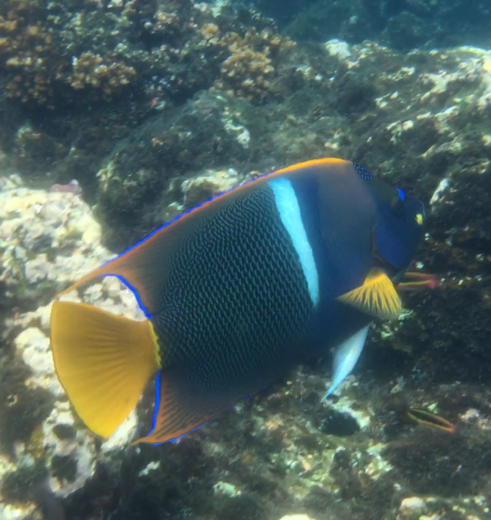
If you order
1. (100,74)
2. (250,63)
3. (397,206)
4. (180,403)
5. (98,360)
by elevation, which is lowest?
(180,403)

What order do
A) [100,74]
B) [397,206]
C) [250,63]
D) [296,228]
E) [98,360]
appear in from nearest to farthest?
[98,360] → [296,228] → [397,206] → [100,74] → [250,63]

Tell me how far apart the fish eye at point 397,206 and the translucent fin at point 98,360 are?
89 centimetres

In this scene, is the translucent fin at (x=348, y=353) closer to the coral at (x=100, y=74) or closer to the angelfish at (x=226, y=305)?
the angelfish at (x=226, y=305)

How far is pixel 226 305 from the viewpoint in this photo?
1152 mm

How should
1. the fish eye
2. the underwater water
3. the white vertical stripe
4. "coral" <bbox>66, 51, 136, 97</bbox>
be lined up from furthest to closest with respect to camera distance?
"coral" <bbox>66, 51, 136, 97</bbox> < the underwater water < the fish eye < the white vertical stripe

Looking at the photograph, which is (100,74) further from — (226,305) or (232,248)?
(226,305)

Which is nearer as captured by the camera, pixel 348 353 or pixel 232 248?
pixel 232 248

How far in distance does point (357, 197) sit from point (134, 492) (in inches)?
74.7

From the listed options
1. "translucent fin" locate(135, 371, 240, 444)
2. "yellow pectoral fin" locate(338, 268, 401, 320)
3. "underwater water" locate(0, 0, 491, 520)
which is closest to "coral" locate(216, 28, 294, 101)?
"underwater water" locate(0, 0, 491, 520)

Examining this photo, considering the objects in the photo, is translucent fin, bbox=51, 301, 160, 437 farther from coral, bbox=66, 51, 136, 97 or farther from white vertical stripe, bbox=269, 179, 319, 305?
coral, bbox=66, 51, 136, 97

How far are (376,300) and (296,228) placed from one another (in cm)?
32

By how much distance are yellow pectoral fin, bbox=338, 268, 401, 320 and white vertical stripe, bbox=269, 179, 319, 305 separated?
97 mm

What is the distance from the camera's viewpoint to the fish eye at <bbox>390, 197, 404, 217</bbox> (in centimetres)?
135

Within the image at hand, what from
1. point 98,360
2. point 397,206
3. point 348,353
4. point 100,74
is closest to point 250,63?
point 100,74
